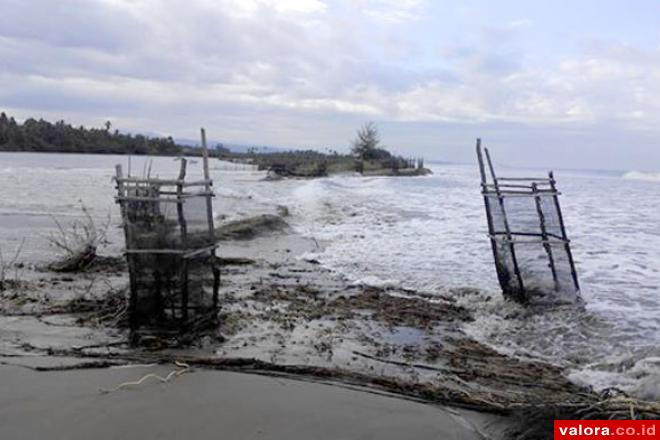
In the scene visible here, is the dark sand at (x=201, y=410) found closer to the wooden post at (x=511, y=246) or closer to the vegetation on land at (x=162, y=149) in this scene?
the wooden post at (x=511, y=246)

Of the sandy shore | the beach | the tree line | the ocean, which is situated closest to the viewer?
the sandy shore

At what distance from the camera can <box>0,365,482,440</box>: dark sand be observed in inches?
174

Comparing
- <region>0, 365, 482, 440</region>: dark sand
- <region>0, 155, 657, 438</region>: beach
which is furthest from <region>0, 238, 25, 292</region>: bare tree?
<region>0, 365, 482, 440</region>: dark sand

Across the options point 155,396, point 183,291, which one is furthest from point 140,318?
point 155,396

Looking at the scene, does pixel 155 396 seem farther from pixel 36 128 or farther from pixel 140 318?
pixel 36 128

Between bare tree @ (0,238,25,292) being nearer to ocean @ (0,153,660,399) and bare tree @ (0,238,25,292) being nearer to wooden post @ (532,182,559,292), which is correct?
ocean @ (0,153,660,399)

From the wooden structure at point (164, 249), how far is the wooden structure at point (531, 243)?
474 centimetres

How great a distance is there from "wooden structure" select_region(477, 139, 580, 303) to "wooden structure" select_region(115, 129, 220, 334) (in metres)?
4.74

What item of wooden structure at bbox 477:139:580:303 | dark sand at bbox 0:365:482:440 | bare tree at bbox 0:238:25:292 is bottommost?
bare tree at bbox 0:238:25:292

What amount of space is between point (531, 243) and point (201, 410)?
21.2 ft

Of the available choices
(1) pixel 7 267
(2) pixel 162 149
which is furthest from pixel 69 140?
(1) pixel 7 267

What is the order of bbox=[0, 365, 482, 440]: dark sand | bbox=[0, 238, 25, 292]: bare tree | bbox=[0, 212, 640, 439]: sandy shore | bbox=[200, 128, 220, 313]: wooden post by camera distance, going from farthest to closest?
bbox=[0, 238, 25, 292]: bare tree
bbox=[200, 128, 220, 313]: wooden post
bbox=[0, 212, 640, 439]: sandy shore
bbox=[0, 365, 482, 440]: dark sand

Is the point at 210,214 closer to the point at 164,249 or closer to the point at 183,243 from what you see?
the point at 183,243

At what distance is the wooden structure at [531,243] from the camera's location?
31.1 feet
